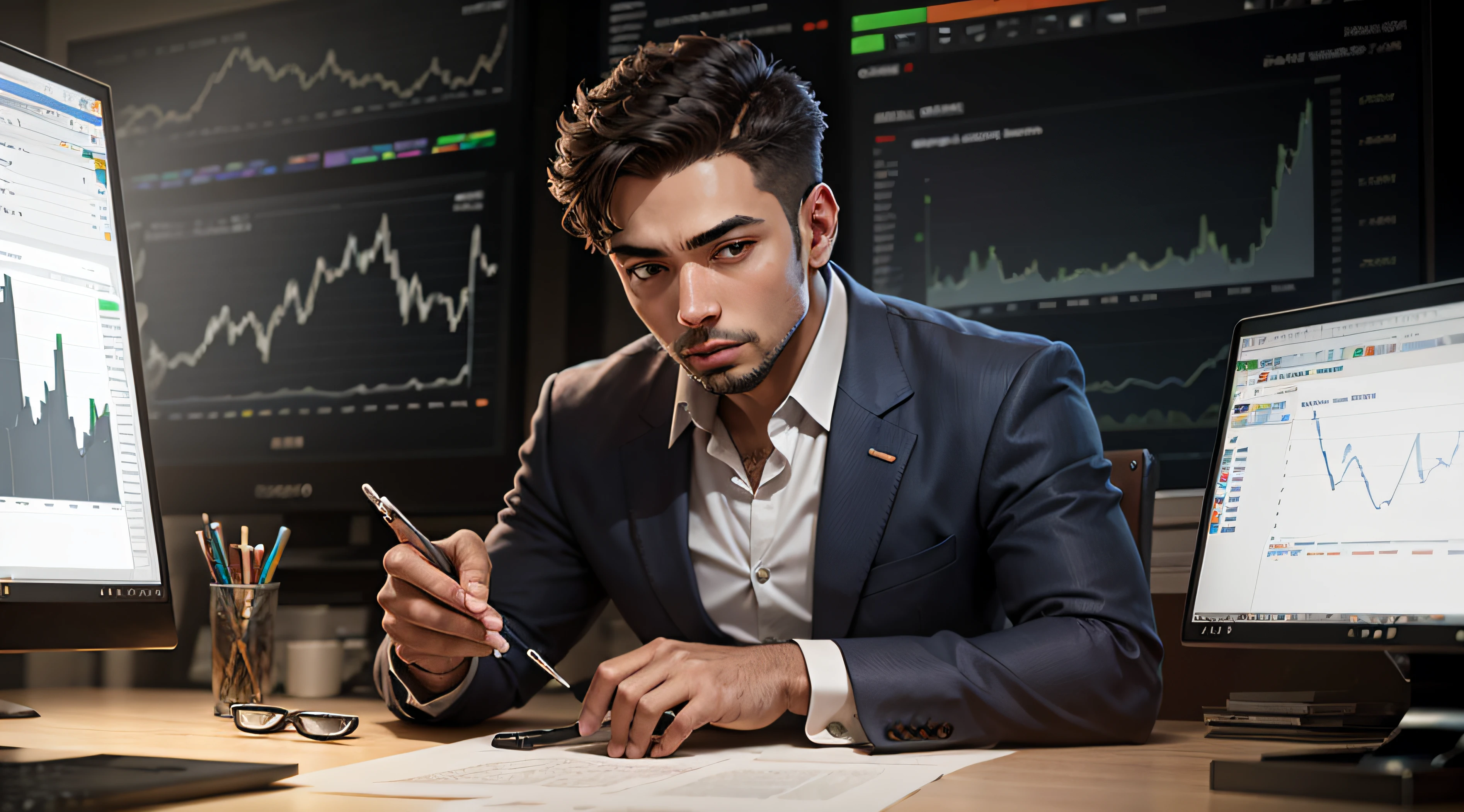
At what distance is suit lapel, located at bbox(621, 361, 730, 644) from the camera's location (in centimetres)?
137

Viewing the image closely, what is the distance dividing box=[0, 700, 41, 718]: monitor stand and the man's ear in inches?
43.0

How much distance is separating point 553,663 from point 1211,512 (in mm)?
1009

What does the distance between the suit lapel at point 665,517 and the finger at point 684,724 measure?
386 mm

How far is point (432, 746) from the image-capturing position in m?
1.11

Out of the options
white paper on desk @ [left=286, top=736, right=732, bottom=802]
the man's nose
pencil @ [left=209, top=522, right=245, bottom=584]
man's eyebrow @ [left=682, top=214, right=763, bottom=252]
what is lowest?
white paper on desk @ [left=286, top=736, right=732, bottom=802]

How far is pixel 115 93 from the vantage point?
226 centimetres

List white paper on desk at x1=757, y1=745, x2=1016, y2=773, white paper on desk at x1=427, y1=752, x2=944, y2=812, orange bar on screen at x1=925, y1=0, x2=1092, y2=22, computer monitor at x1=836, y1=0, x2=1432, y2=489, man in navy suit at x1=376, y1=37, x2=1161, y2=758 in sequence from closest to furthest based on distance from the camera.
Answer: white paper on desk at x1=427, y1=752, x2=944, y2=812 → white paper on desk at x1=757, y1=745, x2=1016, y2=773 → man in navy suit at x1=376, y1=37, x2=1161, y2=758 → computer monitor at x1=836, y1=0, x2=1432, y2=489 → orange bar on screen at x1=925, y1=0, x2=1092, y2=22

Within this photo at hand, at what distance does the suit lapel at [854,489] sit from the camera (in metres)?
1.28

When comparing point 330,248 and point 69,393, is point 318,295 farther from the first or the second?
point 69,393

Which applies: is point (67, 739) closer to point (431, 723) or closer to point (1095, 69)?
point (431, 723)

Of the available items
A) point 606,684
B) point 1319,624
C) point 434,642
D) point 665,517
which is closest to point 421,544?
point 434,642

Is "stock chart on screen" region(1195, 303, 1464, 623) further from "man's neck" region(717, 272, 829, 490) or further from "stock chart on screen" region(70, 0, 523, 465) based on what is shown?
"stock chart on screen" region(70, 0, 523, 465)

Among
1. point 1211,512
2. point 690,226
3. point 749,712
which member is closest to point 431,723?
point 749,712

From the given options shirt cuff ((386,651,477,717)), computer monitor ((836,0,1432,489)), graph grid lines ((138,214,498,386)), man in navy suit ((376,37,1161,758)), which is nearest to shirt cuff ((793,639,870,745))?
man in navy suit ((376,37,1161,758))
